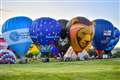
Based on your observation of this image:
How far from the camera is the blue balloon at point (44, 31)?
56.1ft

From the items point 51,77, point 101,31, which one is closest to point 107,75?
point 51,77

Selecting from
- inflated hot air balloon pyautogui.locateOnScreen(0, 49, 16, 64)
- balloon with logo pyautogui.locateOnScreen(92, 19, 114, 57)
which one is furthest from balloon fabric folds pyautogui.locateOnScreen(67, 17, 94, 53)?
inflated hot air balloon pyautogui.locateOnScreen(0, 49, 16, 64)

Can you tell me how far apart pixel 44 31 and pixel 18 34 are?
121cm

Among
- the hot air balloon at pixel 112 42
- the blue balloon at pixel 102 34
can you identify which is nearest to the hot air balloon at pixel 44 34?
the blue balloon at pixel 102 34

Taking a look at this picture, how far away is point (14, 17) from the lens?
16.8m

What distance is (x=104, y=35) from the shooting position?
19125mm

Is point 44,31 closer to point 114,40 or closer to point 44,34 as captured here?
point 44,34

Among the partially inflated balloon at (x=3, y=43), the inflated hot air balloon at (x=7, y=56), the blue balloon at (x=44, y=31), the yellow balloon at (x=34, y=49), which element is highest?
the blue balloon at (x=44, y=31)

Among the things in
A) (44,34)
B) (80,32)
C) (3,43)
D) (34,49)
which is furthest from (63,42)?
(3,43)

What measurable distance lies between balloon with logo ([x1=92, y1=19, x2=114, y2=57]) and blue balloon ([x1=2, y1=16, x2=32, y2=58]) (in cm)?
380

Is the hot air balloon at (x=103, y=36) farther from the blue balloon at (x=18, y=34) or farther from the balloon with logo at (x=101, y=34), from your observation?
the blue balloon at (x=18, y=34)

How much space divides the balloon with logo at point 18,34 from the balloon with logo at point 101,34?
380 cm

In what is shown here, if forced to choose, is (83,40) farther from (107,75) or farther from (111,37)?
(107,75)

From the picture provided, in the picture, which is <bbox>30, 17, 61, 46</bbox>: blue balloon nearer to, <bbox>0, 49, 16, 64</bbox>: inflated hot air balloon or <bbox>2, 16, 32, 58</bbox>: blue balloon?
<bbox>2, 16, 32, 58</bbox>: blue balloon
